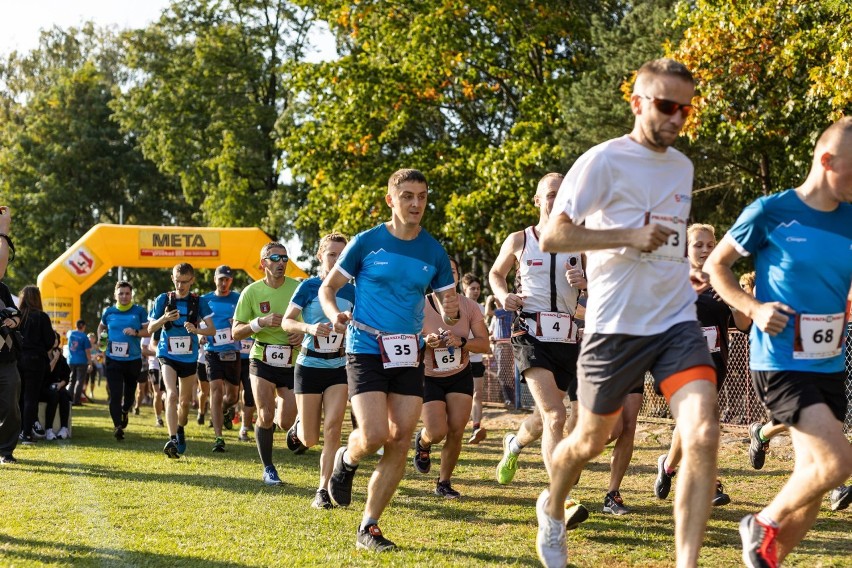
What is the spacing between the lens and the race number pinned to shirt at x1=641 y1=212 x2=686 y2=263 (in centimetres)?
457

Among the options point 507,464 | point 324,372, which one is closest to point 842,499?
point 507,464

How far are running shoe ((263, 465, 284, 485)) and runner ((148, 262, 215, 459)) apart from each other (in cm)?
256

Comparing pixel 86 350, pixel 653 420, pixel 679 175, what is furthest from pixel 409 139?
pixel 679 175

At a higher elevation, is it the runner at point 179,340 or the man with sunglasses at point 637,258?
the man with sunglasses at point 637,258

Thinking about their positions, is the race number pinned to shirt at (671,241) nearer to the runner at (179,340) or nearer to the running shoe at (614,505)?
the running shoe at (614,505)

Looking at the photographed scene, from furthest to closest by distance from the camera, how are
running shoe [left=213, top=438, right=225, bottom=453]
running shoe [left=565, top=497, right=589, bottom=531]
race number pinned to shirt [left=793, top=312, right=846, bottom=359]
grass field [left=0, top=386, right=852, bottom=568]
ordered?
running shoe [left=213, top=438, right=225, bottom=453] < running shoe [left=565, top=497, right=589, bottom=531] < grass field [left=0, top=386, right=852, bottom=568] < race number pinned to shirt [left=793, top=312, right=846, bottom=359]

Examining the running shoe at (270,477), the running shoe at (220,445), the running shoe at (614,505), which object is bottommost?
the running shoe at (220,445)

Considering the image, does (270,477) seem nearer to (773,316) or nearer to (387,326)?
(387,326)

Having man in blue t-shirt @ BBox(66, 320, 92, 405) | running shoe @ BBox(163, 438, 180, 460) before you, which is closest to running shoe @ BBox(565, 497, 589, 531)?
running shoe @ BBox(163, 438, 180, 460)

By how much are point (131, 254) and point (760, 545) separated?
65.9 feet

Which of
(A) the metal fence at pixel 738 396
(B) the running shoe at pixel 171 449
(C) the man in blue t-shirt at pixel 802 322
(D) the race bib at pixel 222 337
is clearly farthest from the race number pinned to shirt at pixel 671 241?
(D) the race bib at pixel 222 337

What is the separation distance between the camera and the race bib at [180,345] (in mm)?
12255

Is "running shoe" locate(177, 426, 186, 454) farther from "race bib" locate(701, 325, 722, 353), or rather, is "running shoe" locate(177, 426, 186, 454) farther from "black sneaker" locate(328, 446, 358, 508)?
"race bib" locate(701, 325, 722, 353)

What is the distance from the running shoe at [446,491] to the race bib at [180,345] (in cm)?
476
